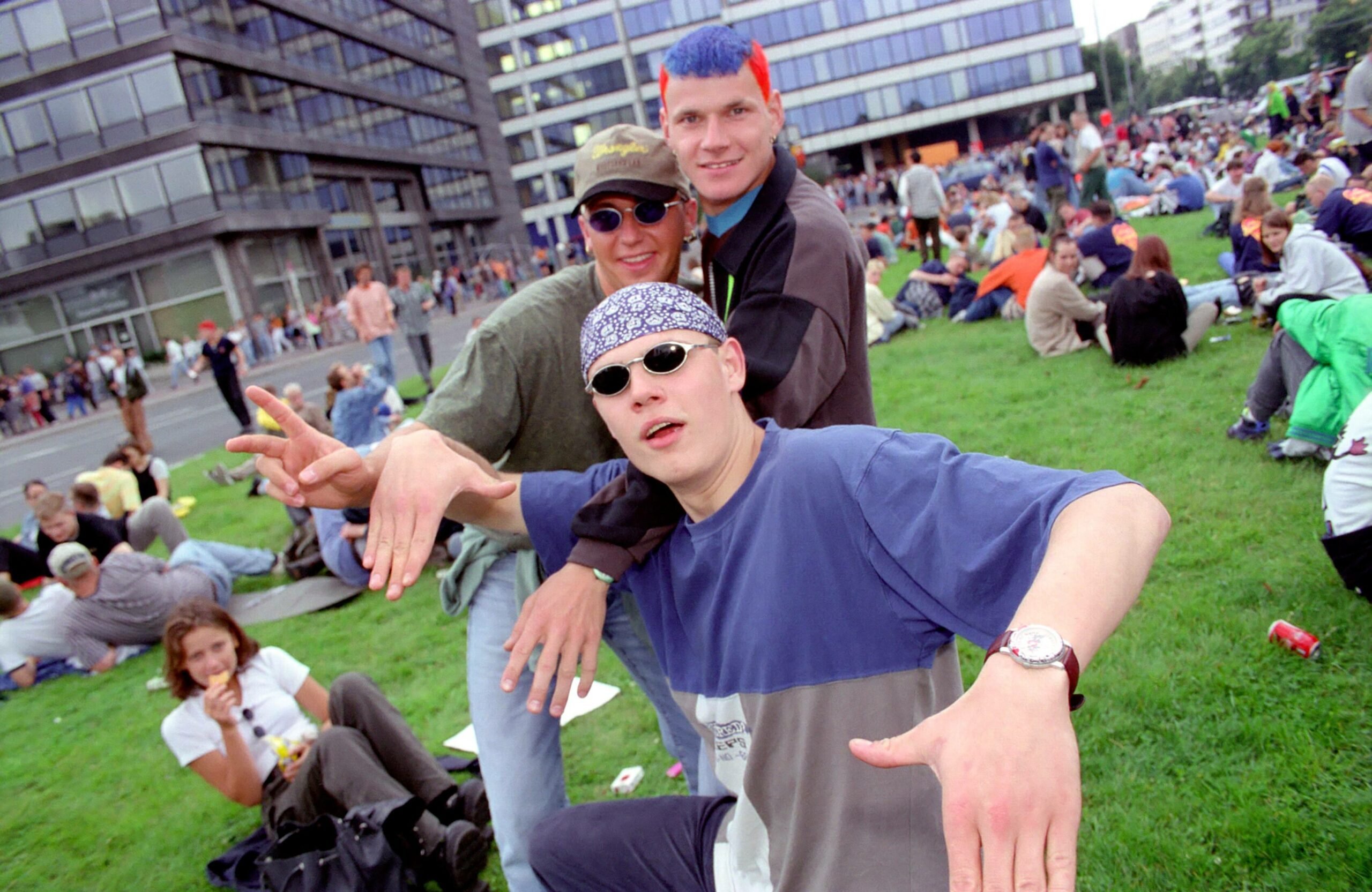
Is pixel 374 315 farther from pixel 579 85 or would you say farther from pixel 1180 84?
pixel 1180 84

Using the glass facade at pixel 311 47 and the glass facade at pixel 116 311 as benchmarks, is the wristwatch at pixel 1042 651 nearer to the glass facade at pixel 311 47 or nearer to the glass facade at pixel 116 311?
the glass facade at pixel 116 311

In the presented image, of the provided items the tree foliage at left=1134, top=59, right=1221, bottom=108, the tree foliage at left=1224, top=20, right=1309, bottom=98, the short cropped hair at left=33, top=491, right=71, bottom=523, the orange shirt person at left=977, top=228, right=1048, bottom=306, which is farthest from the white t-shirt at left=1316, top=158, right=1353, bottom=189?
the tree foliage at left=1134, top=59, right=1221, bottom=108

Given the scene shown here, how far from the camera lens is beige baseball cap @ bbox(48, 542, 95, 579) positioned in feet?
23.5

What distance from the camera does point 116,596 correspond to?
7418 millimetres

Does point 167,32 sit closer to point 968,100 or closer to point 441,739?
point 441,739

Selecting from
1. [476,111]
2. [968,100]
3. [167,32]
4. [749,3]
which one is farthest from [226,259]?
[968,100]

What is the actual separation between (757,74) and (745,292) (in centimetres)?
71

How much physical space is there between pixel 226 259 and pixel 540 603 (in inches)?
1516

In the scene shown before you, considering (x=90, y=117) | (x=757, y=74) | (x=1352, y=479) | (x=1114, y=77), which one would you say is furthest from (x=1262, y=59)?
(x=1114, y=77)

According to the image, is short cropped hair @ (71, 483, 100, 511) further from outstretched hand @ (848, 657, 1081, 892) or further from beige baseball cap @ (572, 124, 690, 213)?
outstretched hand @ (848, 657, 1081, 892)

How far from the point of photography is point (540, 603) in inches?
87.4

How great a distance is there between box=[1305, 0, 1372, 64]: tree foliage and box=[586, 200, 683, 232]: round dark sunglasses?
1157cm

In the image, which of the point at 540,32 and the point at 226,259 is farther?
the point at 540,32

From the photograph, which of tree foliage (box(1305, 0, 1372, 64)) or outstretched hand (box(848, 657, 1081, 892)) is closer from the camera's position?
outstretched hand (box(848, 657, 1081, 892))
